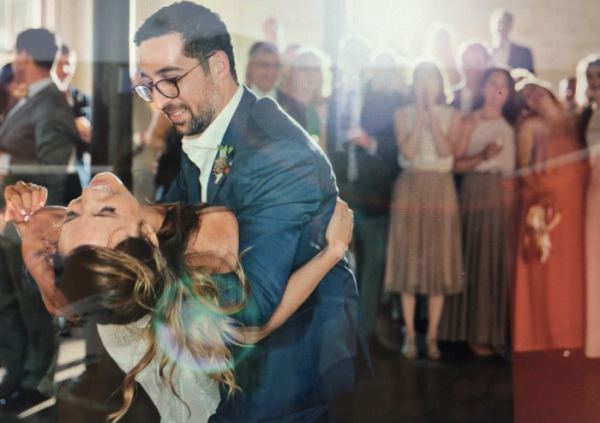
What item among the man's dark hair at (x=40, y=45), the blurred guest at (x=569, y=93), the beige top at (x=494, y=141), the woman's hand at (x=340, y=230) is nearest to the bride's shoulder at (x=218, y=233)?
the woman's hand at (x=340, y=230)

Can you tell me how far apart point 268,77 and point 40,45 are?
2.19 ft

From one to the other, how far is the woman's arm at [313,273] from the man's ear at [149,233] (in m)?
0.37

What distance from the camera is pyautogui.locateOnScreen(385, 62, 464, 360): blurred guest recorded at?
75.7 inches

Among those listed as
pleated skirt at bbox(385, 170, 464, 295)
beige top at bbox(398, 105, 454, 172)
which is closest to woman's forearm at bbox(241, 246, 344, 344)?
pleated skirt at bbox(385, 170, 464, 295)

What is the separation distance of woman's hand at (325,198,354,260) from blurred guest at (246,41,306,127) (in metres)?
0.28

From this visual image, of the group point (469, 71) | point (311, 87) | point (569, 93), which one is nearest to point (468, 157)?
point (469, 71)

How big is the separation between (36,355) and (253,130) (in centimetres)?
97

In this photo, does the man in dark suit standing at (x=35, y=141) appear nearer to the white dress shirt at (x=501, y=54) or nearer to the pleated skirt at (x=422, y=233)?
the pleated skirt at (x=422, y=233)

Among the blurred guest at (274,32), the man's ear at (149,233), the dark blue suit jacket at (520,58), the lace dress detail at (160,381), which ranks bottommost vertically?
the lace dress detail at (160,381)

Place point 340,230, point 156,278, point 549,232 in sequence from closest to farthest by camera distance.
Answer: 1. point 156,278
2. point 340,230
3. point 549,232

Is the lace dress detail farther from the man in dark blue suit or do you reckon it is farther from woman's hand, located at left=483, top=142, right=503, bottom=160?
woman's hand, located at left=483, top=142, right=503, bottom=160

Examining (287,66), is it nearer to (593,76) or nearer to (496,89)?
(496,89)

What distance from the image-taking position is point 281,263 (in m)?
1.86

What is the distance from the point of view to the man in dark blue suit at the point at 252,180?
72.1 inches
